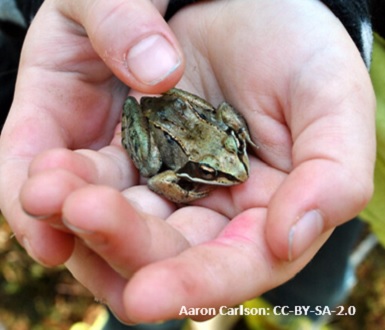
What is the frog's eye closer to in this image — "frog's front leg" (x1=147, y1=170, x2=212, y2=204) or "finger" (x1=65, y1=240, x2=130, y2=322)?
"frog's front leg" (x1=147, y1=170, x2=212, y2=204)

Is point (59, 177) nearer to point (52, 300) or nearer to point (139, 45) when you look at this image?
point (139, 45)

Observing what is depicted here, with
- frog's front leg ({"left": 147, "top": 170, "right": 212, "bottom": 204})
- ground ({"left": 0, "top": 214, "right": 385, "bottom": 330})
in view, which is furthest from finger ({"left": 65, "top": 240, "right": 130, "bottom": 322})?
ground ({"left": 0, "top": 214, "right": 385, "bottom": 330})

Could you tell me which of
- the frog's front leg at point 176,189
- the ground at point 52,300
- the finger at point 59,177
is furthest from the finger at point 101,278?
the ground at point 52,300

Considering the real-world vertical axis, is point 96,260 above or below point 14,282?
above

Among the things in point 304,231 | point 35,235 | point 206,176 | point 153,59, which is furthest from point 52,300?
point 304,231

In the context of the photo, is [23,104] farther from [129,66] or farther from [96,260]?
[96,260]

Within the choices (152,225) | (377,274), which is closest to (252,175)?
(152,225)
